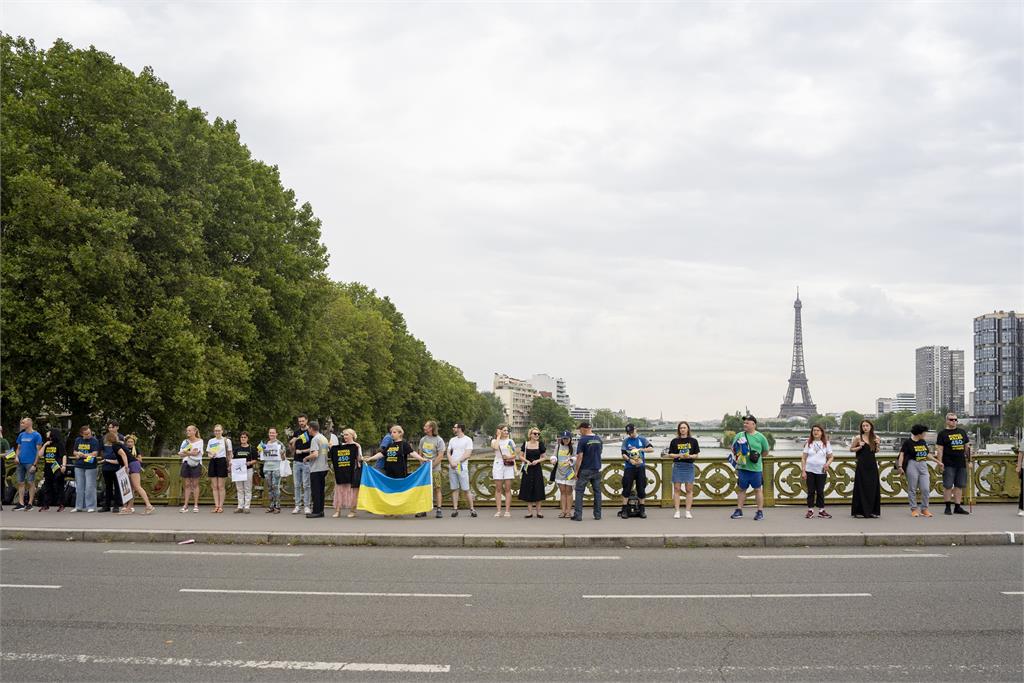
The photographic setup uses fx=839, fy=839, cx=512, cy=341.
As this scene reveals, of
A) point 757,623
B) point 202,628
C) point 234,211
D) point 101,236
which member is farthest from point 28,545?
point 234,211

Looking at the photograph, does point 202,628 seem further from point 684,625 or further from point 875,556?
point 875,556

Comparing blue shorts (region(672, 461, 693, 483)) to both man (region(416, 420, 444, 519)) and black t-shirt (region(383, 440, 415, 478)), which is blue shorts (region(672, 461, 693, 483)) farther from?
black t-shirt (region(383, 440, 415, 478))

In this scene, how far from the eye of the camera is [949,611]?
8.48 metres

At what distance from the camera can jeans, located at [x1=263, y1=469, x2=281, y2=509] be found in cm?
1745

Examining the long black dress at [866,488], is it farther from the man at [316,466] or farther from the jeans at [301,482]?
the jeans at [301,482]

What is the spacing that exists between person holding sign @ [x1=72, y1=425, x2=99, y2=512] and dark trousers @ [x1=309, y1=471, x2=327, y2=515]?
473cm

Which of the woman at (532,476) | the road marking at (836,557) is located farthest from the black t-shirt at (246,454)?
the road marking at (836,557)

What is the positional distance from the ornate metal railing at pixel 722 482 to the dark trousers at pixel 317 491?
64.5 inches

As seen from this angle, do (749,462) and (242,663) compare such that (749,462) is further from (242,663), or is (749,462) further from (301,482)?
(242,663)

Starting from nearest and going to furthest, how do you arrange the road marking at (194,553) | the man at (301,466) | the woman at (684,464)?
the road marking at (194,553), the woman at (684,464), the man at (301,466)

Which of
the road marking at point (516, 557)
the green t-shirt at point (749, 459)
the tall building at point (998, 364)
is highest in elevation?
the tall building at point (998, 364)

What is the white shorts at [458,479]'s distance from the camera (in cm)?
1670

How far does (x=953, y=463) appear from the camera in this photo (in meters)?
16.7

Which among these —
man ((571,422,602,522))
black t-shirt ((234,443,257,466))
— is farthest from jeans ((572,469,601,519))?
black t-shirt ((234,443,257,466))
